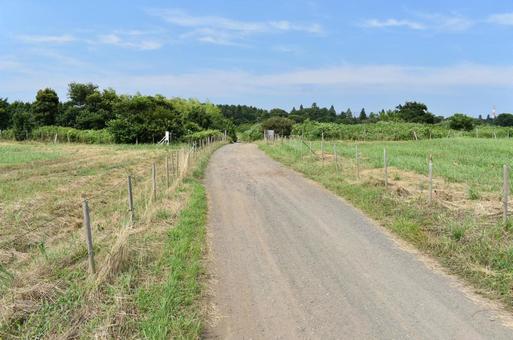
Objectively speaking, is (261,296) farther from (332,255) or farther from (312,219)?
(312,219)

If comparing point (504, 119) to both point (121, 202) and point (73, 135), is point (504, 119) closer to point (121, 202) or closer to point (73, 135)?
point (73, 135)

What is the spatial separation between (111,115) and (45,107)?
11492 millimetres

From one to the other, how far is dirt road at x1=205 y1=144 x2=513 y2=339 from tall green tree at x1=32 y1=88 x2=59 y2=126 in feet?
247

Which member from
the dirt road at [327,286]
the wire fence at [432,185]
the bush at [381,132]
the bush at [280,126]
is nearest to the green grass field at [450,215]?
the wire fence at [432,185]

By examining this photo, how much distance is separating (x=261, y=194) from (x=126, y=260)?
9.38 metres

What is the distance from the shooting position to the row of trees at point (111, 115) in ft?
181

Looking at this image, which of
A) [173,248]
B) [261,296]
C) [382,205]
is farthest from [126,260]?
[382,205]

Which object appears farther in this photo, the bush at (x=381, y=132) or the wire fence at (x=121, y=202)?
the bush at (x=381, y=132)

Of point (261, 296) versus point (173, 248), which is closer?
point (261, 296)

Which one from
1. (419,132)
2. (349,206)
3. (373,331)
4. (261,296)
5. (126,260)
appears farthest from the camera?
(419,132)

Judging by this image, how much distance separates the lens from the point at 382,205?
12.7m

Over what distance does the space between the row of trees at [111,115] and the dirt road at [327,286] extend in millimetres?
44580

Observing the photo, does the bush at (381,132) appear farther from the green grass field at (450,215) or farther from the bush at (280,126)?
the green grass field at (450,215)

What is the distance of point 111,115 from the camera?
257 feet
